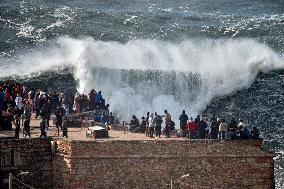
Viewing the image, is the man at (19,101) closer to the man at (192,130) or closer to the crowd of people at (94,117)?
the crowd of people at (94,117)

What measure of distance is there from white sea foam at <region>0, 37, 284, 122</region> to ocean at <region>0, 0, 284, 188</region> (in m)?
0.07

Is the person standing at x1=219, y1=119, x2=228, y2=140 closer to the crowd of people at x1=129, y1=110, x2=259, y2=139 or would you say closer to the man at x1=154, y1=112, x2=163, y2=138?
the crowd of people at x1=129, y1=110, x2=259, y2=139

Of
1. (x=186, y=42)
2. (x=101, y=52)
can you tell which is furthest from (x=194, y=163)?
(x=186, y=42)

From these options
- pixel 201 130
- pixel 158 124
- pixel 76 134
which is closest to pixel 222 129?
pixel 201 130

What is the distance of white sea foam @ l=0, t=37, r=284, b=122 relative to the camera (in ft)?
136

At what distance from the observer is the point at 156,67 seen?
45625 mm

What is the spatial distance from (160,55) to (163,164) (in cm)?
2197

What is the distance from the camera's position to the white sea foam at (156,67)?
4147 cm

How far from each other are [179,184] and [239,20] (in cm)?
3937

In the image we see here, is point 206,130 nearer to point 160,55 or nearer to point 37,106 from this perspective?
point 37,106

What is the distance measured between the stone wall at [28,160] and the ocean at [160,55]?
11473 mm

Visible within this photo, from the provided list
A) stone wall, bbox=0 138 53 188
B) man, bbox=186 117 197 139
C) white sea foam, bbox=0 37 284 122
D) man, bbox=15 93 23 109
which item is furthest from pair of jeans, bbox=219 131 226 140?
white sea foam, bbox=0 37 284 122

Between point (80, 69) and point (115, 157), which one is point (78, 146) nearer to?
point (115, 157)

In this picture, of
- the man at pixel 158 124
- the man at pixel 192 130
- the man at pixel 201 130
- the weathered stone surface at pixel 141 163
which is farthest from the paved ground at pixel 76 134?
the weathered stone surface at pixel 141 163
